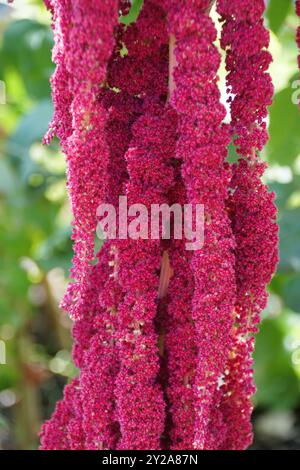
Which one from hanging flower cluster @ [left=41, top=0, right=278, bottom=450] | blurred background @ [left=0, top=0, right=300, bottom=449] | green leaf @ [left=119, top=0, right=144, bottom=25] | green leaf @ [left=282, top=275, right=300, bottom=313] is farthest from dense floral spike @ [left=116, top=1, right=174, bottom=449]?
green leaf @ [left=282, top=275, right=300, bottom=313]

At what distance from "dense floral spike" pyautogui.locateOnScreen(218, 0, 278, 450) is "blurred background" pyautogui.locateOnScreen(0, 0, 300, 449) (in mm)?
681

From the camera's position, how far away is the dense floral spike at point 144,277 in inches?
32.2

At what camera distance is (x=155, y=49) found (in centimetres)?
85

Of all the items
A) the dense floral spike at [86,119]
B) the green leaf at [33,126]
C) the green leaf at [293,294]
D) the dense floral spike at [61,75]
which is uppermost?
the green leaf at [33,126]

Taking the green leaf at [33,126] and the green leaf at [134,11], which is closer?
the green leaf at [134,11]

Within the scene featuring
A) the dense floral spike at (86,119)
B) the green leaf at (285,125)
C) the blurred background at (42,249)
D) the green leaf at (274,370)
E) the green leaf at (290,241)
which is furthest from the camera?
the green leaf at (274,370)

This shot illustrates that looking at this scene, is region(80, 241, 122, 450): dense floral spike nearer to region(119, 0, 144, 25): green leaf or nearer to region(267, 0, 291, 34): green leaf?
region(119, 0, 144, 25): green leaf

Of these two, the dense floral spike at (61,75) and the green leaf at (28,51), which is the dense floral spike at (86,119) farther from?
the green leaf at (28,51)

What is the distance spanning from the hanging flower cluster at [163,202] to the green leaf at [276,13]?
492mm

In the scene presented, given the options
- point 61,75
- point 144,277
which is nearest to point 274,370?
point 144,277

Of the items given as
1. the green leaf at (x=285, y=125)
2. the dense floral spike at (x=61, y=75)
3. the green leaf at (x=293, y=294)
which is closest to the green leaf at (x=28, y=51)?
the green leaf at (x=285, y=125)

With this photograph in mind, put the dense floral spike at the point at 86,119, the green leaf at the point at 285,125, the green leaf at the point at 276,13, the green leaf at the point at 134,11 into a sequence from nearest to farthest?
1. the dense floral spike at the point at 86,119
2. the green leaf at the point at 134,11
3. the green leaf at the point at 276,13
4. the green leaf at the point at 285,125
